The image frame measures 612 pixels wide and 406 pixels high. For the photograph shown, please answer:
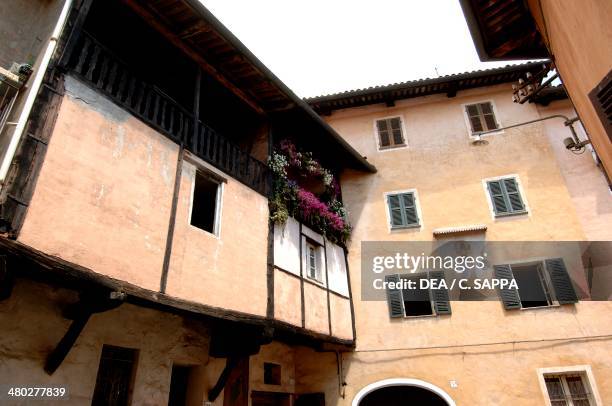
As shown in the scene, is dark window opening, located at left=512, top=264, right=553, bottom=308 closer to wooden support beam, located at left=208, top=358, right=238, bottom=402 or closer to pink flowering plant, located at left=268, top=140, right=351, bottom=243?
pink flowering plant, located at left=268, top=140, right=351, bottom=243

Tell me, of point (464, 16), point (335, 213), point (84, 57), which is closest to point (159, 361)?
point (84, 57)

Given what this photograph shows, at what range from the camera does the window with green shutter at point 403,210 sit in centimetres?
1362

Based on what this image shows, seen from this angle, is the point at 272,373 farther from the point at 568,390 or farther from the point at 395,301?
the point at 568,390

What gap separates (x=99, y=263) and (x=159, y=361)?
102 inches

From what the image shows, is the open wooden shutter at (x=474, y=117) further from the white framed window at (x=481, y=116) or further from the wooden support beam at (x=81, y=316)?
the wooden support beam at (x=81, y=316)

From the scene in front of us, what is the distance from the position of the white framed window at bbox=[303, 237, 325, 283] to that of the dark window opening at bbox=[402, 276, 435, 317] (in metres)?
2.86

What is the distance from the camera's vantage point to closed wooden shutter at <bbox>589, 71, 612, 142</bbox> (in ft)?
14.2

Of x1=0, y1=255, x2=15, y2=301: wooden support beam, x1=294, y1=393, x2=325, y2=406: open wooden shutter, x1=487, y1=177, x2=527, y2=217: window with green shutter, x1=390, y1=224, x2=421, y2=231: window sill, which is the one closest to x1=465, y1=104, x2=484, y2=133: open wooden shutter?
x1=487, y1=177, x2=527, y2=217: window with green shutter

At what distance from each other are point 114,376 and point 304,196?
6.20 meters

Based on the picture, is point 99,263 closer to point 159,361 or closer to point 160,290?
point 160,290

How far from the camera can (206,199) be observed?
10602 mm

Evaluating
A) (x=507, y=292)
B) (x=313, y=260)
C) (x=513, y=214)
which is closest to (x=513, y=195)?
(x=513, y=214)

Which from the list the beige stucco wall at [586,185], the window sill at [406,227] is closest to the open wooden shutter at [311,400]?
the window sill at [406,227]

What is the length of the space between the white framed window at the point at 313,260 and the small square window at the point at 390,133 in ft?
17.4
